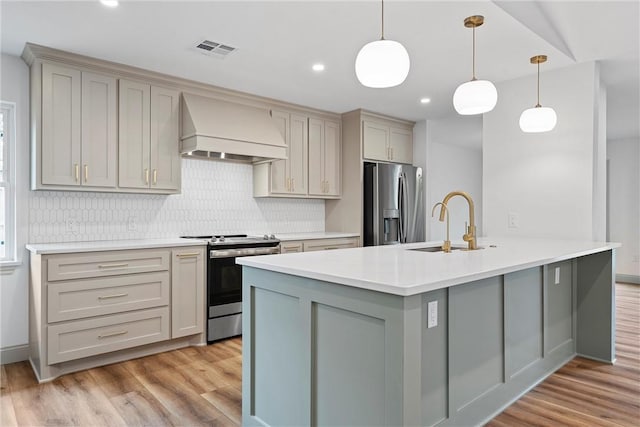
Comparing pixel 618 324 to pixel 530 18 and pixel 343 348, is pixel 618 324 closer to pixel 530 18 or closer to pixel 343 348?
pixel 530 18

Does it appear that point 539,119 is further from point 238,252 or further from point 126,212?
point 126,212

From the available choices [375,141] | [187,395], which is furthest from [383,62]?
[375,141]

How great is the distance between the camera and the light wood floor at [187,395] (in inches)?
93.0

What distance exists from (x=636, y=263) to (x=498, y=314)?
630 centimetres

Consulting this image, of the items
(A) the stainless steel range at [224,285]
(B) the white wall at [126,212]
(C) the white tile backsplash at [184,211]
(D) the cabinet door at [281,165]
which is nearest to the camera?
(B) the white wall at [126,212]

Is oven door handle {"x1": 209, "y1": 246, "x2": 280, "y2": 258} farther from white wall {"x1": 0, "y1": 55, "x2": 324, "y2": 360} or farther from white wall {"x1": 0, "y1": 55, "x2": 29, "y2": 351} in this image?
white wall {"x1": 0, "y1": 55, "x2": 29, "y2": 351}

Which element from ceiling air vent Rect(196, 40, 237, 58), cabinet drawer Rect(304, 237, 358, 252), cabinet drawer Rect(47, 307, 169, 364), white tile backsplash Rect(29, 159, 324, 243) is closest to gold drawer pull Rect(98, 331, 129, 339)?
cabinet drawer Rect(47, 307, 169, 364)

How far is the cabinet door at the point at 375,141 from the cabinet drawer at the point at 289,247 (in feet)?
5.03

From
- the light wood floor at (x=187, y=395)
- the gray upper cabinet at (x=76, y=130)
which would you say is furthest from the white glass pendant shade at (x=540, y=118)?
the gray upper cabinet at (x=76, y=130)

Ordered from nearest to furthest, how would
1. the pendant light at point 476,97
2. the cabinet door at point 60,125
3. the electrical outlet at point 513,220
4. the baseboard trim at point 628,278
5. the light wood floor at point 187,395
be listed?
the light wood floor at point 187,395 → the pendant light at point 476,97 → the cabinet door at point 60,125 → the electrical outlet at point 513,220 → the baseboard trim at point 628,278

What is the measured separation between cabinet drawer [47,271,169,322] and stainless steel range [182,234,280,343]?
1.38ft

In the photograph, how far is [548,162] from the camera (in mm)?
3842

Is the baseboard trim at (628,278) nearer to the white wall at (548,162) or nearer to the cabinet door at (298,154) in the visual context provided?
the white wall at (548,162)

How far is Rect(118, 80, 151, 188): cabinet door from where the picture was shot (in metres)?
3.60
